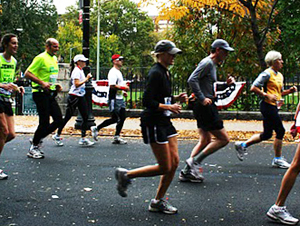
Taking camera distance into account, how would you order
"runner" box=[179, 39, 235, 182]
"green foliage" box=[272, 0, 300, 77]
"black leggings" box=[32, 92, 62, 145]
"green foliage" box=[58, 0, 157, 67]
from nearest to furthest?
"runner" box=[179, 39, 235, 182] → "black leggings" box=[32, 92, 62, 145] → "green foliage" box=[272, 0, 300, 77] → "green foliage" box=[58, 0, 157, 67]

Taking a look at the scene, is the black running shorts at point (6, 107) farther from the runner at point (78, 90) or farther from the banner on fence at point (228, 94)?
the banner on fence at point (228, 94)

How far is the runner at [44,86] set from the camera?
7.80m

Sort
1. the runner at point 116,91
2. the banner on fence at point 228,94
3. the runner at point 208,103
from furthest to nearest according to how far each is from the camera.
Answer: the banner on fence at point 228,94, the runner at point 116,91, the runner at point 208,103

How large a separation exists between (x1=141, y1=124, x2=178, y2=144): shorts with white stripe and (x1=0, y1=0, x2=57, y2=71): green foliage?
51.1 metres

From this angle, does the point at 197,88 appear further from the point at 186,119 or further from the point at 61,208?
the point at 186,119

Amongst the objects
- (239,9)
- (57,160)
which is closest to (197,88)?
(57,160)

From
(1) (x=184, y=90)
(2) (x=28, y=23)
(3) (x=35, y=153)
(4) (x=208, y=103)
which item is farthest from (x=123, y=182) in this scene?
(2) (x=28, y=23)

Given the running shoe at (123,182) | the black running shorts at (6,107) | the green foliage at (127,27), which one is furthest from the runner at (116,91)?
the green foliage at (127,27)

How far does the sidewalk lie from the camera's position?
37.7 feet

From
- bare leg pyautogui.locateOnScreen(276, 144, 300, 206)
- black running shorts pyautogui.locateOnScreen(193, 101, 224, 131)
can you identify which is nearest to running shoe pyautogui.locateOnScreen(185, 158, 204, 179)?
black running shorts pyautogui.locateOnScreen(193, 101, 224, 131)

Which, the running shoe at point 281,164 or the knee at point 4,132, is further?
the running shoe at point 281,164

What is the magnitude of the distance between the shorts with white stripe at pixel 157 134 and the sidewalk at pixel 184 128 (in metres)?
6.42

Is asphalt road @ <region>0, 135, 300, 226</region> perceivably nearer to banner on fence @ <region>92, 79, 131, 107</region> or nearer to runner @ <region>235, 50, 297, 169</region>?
runner @ <region>235, 50, 297, 169</region>

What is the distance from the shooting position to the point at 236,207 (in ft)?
16.8
